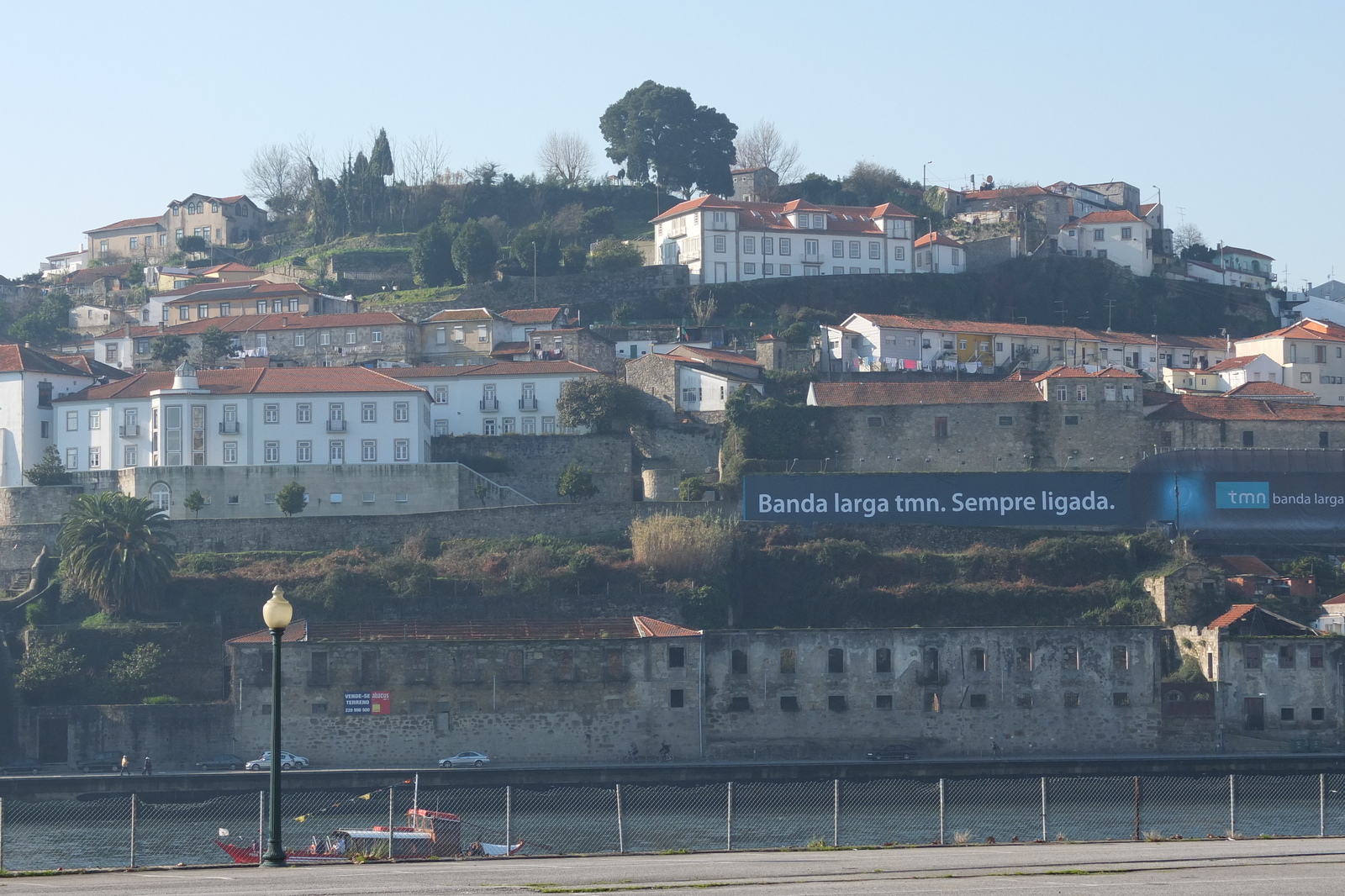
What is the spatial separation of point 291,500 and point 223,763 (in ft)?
41.9

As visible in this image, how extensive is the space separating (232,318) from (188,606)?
28.2m

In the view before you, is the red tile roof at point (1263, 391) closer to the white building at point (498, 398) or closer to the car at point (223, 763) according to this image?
the white building at point (498, 398)

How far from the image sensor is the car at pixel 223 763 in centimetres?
4753

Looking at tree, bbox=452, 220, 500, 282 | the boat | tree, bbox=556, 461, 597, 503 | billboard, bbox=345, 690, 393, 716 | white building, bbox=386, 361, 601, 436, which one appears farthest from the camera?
tree, bbox=452, 220, 500, 282

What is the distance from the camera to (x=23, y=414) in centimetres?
6369

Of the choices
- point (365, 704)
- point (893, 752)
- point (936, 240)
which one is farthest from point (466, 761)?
point (936, 240)

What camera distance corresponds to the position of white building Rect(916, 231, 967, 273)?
8519 centimetres

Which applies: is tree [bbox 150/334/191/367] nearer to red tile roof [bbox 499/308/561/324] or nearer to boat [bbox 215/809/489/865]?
red tile roof [bbox 499/308/561/324]

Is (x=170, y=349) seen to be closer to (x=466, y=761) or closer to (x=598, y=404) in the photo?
(x=598, y=404)

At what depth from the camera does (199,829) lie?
3956 centimetres

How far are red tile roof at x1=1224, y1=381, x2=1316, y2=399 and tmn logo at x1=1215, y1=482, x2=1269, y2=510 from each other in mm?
9419

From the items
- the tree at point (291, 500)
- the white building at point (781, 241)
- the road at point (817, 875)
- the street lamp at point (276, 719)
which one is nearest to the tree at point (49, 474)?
the tree at point (291, 500)

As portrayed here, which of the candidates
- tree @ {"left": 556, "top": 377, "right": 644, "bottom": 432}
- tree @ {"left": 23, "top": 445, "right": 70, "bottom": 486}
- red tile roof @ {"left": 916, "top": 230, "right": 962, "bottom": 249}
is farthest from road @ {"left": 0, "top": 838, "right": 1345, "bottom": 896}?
red tile roof @ {"left": 916, "top": 230, "right": 962, "bottom": 249}

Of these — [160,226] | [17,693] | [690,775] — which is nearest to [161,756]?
[17,693]
